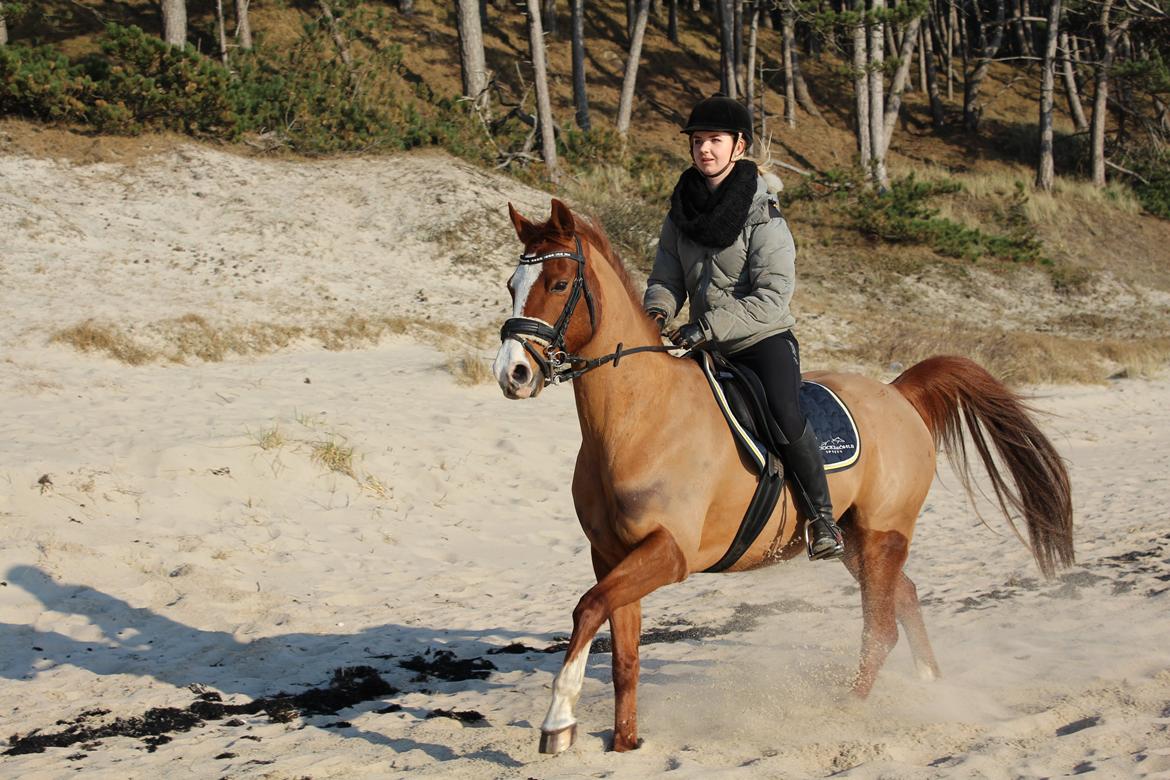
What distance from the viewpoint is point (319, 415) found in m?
10.7

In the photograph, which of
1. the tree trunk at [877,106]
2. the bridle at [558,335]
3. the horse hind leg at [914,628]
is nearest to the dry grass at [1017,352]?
the tree trunk at [877,106]

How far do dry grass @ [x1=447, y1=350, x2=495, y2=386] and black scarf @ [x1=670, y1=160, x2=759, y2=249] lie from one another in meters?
7.32

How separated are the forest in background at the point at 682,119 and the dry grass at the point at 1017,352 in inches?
3.5

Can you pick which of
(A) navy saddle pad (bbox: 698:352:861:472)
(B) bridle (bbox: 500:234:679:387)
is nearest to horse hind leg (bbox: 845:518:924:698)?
(A) navy saddle pad (bbox: 698:352:861:472)

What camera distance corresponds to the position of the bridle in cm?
445

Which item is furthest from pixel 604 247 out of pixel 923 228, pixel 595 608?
pixel 923 228

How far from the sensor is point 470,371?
12.7m

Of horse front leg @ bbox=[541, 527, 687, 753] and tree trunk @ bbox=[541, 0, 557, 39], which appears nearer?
horse front leg @ bbox=[541, 527, 687, 753]

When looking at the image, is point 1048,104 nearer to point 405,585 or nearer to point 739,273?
point 405,585

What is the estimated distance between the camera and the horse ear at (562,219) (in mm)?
4586

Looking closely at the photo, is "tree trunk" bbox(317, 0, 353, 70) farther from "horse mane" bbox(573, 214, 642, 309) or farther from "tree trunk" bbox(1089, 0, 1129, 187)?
"tree trunk" bbox(1089, 0, 1129, 187)

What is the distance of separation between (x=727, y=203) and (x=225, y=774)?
133 inches

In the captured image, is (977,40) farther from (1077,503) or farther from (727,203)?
(727,203)

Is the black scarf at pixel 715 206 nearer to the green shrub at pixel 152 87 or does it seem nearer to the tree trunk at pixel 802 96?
the green shrub at pixel 152 87
